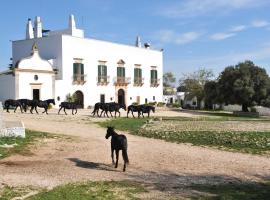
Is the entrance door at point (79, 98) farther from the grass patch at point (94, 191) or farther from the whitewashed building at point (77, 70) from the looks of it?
the grass patch at point (94, 191)

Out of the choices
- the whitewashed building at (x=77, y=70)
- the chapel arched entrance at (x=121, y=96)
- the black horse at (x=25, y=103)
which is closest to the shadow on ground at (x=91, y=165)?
the black horse at (x=25, y=103)

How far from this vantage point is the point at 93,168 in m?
12.2

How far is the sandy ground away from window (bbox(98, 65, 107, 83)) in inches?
1430

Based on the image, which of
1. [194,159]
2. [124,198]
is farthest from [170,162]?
[124,198]

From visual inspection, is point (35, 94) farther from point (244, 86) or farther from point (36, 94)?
point (244, 86)

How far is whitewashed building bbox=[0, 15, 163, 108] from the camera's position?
45.3 meters

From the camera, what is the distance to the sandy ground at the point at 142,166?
35.0 ft

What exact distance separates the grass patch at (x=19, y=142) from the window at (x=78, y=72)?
3036 cm

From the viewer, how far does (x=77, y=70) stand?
165ft

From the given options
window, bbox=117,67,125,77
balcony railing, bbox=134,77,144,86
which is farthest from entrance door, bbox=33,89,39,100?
balcony railing, bbox=134,77,144,86

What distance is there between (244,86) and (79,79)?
63.4 feet

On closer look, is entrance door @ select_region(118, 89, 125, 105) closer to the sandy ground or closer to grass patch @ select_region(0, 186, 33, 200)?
the sandy ground

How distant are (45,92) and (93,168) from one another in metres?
35.7

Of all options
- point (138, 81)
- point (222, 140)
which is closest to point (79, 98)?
point (138, 81)
